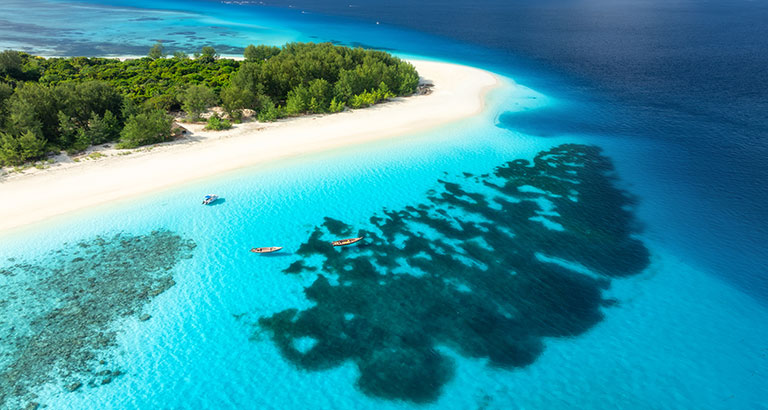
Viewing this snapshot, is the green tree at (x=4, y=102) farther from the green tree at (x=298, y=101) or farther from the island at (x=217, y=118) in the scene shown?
the green tree at (x=298, y=101)

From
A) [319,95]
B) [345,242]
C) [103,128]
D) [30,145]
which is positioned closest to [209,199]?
[345,242]

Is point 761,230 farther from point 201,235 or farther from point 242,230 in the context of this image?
point 201,235

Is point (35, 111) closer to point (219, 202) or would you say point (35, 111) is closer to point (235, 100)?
point (235, 100)

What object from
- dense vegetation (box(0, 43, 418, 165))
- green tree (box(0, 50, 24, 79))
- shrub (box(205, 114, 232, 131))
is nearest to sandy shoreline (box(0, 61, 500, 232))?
shrub (box(205, 114, 232, 131))

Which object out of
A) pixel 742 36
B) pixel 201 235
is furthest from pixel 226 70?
pixel 742 36

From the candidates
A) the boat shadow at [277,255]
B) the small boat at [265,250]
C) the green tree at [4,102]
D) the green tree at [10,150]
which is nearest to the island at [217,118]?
the green tree at [4,102]

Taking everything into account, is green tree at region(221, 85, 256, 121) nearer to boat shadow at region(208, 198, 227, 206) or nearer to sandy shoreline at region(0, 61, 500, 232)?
sandy shoreline at region(0, 61, 500, 232)
